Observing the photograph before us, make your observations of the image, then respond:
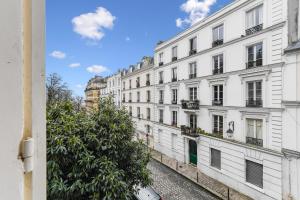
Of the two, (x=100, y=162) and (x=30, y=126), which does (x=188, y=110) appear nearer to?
(x=100, y=162)

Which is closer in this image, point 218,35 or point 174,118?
point 218,35

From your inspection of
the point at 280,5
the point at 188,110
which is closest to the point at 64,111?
the point at 280,5

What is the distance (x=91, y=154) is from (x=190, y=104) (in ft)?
49.5

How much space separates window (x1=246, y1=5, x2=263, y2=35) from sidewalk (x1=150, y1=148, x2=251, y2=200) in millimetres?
10644

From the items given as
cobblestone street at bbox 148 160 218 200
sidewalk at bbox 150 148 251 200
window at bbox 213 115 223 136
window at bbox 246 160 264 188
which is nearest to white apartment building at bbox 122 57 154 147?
sidewalk at bbox 150 148 251 200

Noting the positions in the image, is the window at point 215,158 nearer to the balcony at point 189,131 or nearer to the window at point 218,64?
the balcony at point 189,131

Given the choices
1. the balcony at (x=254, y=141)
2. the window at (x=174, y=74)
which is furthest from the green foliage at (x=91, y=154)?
the window at (x=174, y=74)

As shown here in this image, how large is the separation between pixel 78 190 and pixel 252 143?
41.0ft

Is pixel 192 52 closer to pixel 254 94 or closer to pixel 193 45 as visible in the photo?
pixel 193 45

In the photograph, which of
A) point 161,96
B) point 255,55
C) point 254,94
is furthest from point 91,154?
point 161,96

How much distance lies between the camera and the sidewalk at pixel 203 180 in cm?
1476

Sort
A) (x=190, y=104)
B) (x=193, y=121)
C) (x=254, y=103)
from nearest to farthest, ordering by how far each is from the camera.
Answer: (x=254, y=103), (x=190, y=104), (x=193, y=121)

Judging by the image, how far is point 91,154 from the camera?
6.16 m

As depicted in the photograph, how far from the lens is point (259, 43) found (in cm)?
1430
